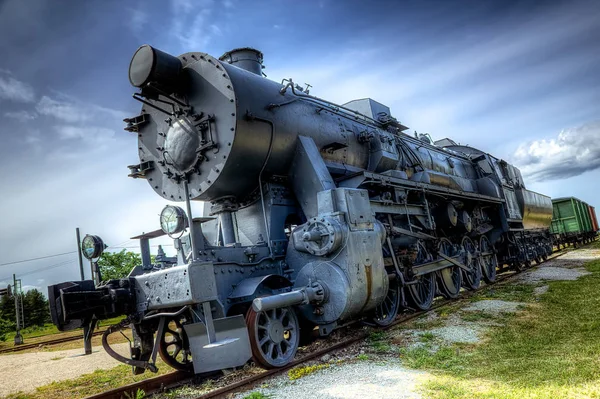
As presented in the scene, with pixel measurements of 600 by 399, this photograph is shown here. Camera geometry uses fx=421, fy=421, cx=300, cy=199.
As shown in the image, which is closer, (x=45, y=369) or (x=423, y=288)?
(x=45, y=369)

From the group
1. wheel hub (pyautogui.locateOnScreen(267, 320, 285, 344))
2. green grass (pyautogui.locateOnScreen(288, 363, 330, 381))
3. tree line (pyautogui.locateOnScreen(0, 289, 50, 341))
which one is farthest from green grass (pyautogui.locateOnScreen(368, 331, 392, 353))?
tree line (pyautogui.locateOnScreen(0, 289, 50, 341))

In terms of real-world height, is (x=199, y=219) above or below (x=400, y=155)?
below

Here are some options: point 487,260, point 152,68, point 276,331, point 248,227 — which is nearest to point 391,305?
point 248,227

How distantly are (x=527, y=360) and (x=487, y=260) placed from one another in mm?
8468

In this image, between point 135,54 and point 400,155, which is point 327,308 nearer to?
point 135,54

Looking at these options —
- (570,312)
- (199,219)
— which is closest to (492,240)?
(570,312)

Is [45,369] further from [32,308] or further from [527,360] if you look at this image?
[32,308]

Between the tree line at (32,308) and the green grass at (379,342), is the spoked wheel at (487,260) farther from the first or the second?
the tree line at (32,308)

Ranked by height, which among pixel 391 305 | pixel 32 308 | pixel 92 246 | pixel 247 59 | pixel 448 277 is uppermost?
pixel 247 59

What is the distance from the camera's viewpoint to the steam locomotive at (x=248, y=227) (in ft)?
15.0

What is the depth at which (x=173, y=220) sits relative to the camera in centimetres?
475

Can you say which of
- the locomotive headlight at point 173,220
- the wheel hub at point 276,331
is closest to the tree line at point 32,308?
the locomotive headlight at point 173,220

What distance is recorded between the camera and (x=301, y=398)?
3.85 meters

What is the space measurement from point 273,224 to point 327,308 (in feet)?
4.75
